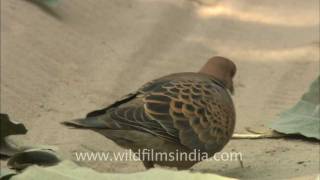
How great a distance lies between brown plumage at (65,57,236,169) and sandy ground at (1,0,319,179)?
324 millimetres

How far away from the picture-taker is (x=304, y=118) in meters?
5.09

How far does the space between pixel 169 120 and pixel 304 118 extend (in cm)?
125

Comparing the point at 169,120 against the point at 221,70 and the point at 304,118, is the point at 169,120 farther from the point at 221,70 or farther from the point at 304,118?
the point at 304,118

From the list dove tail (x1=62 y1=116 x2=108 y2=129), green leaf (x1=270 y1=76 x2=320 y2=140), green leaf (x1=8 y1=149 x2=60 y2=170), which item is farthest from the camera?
green leaf (x1=270 y1=76 x2=320 y2=140)

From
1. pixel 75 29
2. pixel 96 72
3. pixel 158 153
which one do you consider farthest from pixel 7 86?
pixel 158 153

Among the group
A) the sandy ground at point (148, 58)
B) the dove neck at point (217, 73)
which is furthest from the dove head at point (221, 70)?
the sandy ground at point (148, 58)

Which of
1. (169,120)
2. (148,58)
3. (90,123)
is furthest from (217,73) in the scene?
(148,58)

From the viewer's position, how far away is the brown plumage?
13.6 feet

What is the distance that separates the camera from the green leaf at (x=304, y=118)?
5031 mm

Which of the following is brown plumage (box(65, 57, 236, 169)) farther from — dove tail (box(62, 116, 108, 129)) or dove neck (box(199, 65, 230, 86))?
dove neck (box(199, 65, 230, 86))

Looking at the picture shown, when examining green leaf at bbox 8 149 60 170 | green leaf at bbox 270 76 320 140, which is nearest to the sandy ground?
green leaf at bbox 270 76 320 140

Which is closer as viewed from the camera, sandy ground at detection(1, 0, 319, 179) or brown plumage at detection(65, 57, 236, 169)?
brown plumage at detection(65, 57, 236, 169)

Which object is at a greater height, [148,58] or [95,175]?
[95,175]

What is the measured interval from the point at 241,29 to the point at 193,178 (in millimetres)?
5089
